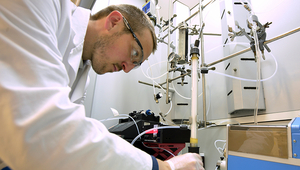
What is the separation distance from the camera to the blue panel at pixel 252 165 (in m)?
0.48

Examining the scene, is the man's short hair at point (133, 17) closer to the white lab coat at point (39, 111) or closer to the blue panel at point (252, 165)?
the white lab coat at point (39, 111)

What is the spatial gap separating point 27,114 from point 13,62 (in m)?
0.11

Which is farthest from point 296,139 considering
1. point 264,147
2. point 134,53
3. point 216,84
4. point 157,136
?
point 216,84

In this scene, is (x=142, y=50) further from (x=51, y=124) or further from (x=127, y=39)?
(x=51, y=124)

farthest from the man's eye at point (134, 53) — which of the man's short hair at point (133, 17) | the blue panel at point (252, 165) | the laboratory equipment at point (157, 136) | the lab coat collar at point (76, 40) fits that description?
the blue panel at point (252, 165)

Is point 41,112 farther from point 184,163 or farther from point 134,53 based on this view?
point 134,53

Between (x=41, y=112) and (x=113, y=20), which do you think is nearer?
(x=41, y=112)

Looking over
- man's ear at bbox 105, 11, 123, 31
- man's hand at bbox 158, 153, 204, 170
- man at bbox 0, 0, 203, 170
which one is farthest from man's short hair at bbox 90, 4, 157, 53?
man's hand at bbox 158, 153, 204, 170

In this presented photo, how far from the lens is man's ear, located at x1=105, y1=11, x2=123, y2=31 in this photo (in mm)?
878

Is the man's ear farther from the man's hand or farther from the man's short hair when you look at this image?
the man's hand

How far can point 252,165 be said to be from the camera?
1.81 feet

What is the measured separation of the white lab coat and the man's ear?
48 centimetres

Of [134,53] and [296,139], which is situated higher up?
[134,53]

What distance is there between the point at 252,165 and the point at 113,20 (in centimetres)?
91
